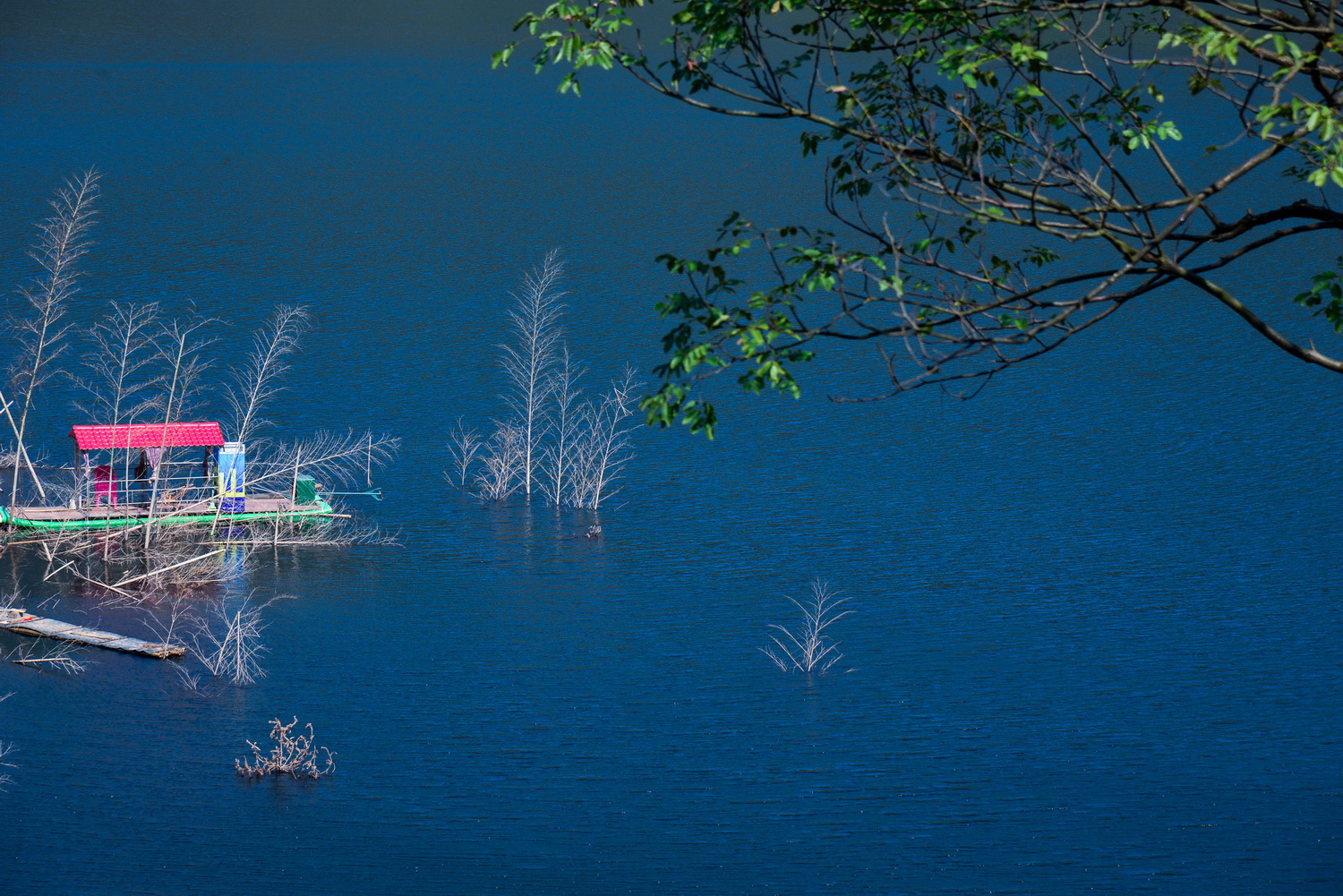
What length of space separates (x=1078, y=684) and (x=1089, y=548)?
10.2 metres

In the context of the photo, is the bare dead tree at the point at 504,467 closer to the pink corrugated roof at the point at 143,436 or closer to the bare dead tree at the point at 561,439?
the bare dead tree at the point at 561,439

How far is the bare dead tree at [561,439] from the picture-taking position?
150ft

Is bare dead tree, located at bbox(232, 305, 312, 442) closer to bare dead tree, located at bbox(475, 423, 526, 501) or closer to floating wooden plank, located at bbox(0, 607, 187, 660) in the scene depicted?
bare dead tree, located at bbox(475, 423, 526, 501)

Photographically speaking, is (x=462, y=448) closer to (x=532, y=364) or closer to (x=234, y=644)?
(x=532, y=364)

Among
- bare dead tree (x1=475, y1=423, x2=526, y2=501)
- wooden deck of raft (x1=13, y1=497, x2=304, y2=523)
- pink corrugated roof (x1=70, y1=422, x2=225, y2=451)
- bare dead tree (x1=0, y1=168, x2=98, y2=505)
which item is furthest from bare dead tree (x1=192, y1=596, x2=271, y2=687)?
bare dead tree (x1=475, y1=423, x2=526, y2=501)

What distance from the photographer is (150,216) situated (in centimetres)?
7500

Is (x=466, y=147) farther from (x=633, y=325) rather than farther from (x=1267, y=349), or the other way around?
(x=1267, y=349)

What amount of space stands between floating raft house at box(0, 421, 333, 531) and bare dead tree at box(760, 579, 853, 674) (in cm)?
1279

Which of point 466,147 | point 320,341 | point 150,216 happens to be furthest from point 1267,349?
point 150,216

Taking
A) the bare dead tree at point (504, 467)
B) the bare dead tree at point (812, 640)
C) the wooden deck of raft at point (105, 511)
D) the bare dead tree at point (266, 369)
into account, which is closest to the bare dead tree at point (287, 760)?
the bare dead tree at point (812, 640)

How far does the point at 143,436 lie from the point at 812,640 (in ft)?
57.3

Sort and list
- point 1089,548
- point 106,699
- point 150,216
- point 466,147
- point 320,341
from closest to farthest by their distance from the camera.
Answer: point 106,699 → point 1089,548 → point 320,341 → point 150,216 → point 466,147

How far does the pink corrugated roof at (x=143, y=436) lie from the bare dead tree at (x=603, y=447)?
35.5 feet

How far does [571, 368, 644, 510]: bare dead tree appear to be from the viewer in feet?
148
